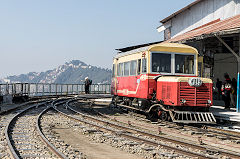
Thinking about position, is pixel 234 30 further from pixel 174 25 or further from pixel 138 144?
pixel 174 25

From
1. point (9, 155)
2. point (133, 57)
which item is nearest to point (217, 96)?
point (133, 57)

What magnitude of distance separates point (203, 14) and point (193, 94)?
48.1 feet

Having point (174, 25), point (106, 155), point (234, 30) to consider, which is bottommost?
point (106, 155)

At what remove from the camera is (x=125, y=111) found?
689 inches

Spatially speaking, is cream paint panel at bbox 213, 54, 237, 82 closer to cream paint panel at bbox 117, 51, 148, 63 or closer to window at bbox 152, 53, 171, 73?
cream paint panel at bbox 117, 51, 148, 63

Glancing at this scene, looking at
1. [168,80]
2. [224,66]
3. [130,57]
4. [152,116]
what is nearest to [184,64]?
[168,80]

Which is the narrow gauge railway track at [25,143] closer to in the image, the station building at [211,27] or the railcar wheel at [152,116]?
the railcar wheel at [152,116]

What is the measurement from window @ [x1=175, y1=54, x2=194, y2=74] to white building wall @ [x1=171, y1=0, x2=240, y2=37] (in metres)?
9.81

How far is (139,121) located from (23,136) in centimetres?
549

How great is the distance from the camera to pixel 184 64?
42.1 feet

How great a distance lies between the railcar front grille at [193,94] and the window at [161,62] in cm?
138

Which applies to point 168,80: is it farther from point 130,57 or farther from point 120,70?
point 120,70

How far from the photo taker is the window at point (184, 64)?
12745 mm

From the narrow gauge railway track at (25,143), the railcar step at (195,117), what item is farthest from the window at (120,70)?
the narrow gauge railway track at (25,143)
